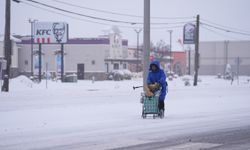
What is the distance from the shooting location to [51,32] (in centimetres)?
6300

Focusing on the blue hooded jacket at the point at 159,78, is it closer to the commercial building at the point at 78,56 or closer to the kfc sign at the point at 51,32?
the kfc sign at the point at 51,32

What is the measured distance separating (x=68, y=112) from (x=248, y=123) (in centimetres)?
755

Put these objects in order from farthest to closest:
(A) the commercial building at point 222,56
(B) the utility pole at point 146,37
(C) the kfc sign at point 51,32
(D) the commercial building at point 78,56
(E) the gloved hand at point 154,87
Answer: (A) the commercial building at point 222,56 < (D) the commercial building at point 78,56 < (C) the kfc sign at point 51,32 < (B) the utility pole at point 146,37 < (E) the gloved hand at point 154,87

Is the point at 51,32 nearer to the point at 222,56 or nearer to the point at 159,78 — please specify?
the point at 159,78

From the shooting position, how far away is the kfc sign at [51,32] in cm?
6206

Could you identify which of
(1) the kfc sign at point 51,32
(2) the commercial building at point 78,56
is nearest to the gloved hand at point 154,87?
(1) the kfc sign at point 51,32

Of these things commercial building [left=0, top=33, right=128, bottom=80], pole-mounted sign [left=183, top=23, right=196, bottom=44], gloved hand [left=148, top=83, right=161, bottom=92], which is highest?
pole-mounted sign [left=183, top=23, right=196, bottom=44]

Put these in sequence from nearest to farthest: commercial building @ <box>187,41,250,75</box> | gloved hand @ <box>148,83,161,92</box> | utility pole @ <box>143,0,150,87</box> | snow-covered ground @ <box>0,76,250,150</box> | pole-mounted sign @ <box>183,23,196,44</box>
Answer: snow-covered ground @ <box>0,76,250,150</box>
gloved hand @ <box>148,83,161,92</box>
utility pole @ <box>143,0,150,87</box>
pole-mounted sign @ <box>183,23,196,44</box>
commercial building @ <box>187,41,250,75</box>

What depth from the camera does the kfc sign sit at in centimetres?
6206

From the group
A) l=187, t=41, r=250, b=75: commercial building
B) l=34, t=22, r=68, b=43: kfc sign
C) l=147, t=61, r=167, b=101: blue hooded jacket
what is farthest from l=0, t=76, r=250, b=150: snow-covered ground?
l=187, t=41, r=250, b=75: commercial building

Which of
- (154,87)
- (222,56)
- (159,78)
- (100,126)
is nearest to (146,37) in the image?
(159,78)

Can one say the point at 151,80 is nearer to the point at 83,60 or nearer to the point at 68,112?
the point at 68,112

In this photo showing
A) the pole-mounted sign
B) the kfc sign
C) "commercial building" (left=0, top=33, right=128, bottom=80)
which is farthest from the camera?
"commercial building" (left=0, top=33, right=128, bottom=80)

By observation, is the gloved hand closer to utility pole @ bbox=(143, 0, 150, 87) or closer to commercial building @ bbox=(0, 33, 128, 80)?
utility pole @ bbox=(143, 0, 150, 87)
